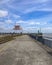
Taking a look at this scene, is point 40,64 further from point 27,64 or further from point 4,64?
point 4,64

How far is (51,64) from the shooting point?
13750mm

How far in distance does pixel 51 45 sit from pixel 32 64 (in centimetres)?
1862

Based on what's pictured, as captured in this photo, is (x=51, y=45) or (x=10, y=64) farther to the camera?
(x=51, y=45)

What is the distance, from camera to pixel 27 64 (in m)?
13.5

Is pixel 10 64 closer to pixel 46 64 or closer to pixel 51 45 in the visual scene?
pixel 46 64

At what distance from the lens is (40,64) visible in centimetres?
1351

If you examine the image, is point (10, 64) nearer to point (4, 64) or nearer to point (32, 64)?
point (4, 64)

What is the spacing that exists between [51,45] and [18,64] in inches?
749

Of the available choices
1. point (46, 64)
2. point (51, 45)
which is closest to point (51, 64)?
point (46, 64)

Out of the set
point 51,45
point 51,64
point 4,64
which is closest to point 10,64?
point 4,64

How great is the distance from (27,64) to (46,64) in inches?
60.3

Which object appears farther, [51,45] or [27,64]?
[51,45]

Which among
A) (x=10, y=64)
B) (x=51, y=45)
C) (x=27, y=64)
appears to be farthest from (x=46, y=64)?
(x=51, y=45)

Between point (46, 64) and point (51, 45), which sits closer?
point (46, 64)
